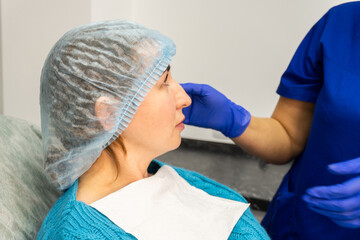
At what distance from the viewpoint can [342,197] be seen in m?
0.90

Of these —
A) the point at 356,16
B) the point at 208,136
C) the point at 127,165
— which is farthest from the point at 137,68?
the point at 208,136

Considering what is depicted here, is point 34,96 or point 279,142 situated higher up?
point 279,142

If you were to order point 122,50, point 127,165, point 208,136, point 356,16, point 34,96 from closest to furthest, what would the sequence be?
point 122,50 < point 127,165 < point 356,16 < point 34,96 < point 208,136

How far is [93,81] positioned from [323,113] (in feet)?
2.22

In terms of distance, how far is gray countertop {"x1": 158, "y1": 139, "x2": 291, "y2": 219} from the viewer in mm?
1785

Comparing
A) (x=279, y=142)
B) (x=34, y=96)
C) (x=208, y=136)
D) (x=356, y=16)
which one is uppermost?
(x=356, y=16)

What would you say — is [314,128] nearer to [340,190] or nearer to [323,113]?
[323,113]

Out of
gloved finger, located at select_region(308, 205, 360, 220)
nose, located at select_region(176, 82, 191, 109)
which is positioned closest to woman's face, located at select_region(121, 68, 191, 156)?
nose, located at select_region(176, 82, 191, 109)

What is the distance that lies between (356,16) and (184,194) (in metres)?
0.79

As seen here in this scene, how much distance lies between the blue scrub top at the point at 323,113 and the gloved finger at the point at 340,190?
0.59 ft

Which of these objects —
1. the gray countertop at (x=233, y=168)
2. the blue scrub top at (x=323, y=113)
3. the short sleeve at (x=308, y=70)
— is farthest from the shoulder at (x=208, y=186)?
the gray countertop at (x=233, y=168)

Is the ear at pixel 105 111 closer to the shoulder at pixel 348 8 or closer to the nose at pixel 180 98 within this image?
the nose at pixel 180 98

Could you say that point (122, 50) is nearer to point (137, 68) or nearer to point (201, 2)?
point (137, 68)

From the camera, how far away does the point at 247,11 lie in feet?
6.78
